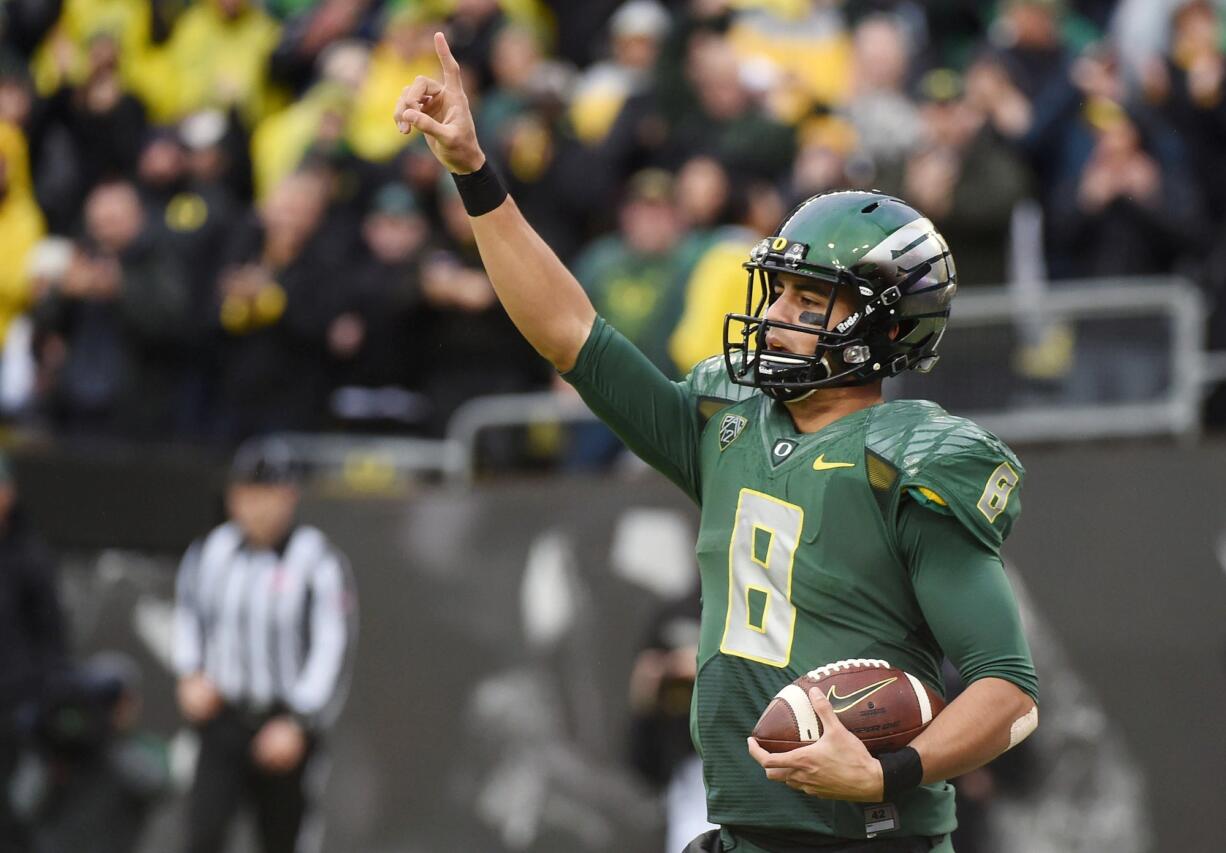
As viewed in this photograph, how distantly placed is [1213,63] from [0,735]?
665 centimetres

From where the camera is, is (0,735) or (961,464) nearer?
(961,464)

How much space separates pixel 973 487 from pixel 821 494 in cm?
29

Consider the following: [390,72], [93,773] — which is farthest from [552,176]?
[93,773]

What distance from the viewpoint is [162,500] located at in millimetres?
10766

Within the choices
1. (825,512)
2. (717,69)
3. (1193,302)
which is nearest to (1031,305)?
(1193,302)

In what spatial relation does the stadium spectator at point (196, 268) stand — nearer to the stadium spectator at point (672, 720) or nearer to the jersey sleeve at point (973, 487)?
the stadium spectator at point (672, 720)

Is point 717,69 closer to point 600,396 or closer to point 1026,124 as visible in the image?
point 1026,124

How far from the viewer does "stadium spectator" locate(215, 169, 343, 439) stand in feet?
33.6

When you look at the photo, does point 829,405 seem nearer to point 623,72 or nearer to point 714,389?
point 714,389

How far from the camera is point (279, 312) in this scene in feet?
34.1

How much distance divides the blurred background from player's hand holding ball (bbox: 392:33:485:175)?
4565 mm

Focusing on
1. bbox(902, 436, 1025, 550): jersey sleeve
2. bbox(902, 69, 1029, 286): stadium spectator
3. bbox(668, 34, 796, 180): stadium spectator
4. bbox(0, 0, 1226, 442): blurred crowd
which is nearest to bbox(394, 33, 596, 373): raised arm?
bbox(902, 436, 1025, 550): jersey sleeve

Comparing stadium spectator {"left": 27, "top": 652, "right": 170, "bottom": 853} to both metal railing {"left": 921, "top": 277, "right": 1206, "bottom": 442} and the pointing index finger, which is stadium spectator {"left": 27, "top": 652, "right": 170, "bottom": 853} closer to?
metal railing {"left": 921, "top": 277, "right": 1206, "bottom": 442}

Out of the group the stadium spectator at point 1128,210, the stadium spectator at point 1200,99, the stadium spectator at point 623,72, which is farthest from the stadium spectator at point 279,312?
the stadium spectator at point 1200,99
